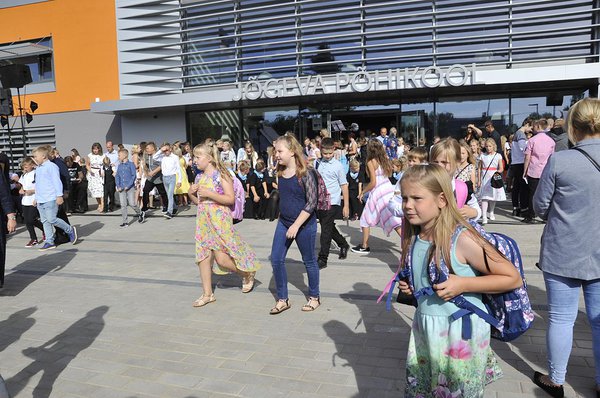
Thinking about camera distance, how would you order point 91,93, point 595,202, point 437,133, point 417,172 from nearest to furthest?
point 417,172, point 595,202, point 437,133, point 91,93

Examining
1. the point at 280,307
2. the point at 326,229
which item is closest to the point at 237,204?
the point at 280,307

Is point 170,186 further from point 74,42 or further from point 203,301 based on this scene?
point 74,42

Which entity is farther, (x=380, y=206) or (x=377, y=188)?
(x=377, y=188)

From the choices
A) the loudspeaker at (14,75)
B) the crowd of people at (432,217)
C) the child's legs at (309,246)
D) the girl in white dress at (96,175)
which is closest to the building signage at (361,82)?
the crowd of people at (432,217)

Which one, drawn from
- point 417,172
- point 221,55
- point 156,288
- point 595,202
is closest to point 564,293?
point 595,202

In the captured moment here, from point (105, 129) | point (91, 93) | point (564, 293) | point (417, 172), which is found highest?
point (91, 93)

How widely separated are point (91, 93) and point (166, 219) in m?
9.09

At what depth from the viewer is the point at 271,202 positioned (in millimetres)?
11414

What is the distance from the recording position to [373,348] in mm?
A: 3965

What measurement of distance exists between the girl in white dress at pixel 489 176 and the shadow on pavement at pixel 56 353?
301 inches

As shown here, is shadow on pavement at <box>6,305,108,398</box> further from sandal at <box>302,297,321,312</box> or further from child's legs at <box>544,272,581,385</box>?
child's legs at <box>544,272,581,385</box>

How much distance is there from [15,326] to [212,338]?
7.23 feet

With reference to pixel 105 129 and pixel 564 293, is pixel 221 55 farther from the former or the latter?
pixel 564 293

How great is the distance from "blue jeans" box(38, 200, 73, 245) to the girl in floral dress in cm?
453
